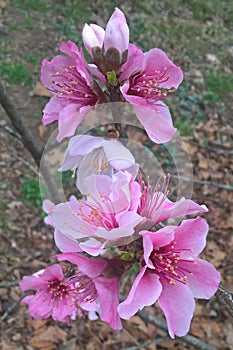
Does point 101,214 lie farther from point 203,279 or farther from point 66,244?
point 203,279

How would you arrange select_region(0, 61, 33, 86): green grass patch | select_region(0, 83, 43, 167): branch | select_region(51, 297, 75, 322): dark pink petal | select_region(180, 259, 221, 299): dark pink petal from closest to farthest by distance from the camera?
select_region(180, 259, 221, 299): dark pink petal
select_region(51, 297, 75, 322): dark pink petal
select_region(0, 83, 43, 167): branch
select_region(0, 61, 33, 86): green grass patch

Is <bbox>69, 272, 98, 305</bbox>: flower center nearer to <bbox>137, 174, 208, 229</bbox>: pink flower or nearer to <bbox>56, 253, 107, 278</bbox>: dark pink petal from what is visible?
<bbox>56, 253, 107, 278</bbox>: dark pink petal

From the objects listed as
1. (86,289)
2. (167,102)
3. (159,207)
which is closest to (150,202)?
(159,207)

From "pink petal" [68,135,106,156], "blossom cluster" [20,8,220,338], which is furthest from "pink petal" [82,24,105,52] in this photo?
"pink petal" [68,135,106,156]

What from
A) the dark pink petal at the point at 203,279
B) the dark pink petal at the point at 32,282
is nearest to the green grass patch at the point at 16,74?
the dark pink petal at the point at 32,282

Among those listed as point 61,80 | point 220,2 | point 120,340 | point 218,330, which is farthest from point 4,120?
point 220,2

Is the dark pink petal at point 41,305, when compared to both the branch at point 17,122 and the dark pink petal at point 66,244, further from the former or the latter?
the branch at point 17,122

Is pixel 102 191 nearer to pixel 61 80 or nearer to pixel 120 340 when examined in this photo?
pixel 61 80

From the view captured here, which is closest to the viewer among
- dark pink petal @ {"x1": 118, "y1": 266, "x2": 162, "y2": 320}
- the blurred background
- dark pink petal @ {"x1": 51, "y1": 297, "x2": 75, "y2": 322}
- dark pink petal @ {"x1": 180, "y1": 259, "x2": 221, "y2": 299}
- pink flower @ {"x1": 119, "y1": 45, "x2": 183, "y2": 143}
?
dark pink petal @ {"x1": 118, "y1": 266, "x2": 162, "y2": 320}
